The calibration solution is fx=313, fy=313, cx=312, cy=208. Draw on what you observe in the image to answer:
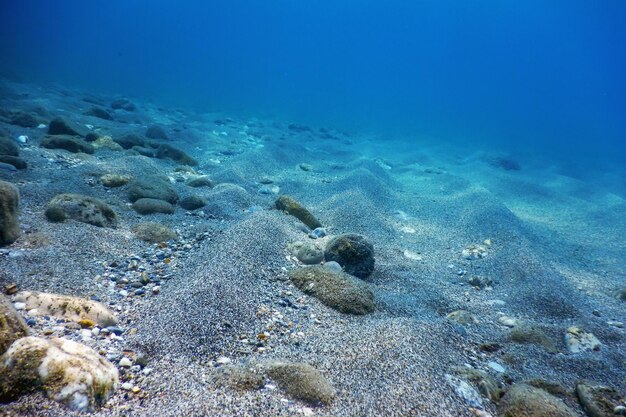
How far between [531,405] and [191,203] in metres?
6.29

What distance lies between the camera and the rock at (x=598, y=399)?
9.14 feet

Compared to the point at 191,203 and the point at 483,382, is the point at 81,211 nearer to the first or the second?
the point at 191,203

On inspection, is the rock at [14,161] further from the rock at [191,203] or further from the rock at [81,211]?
the rock at [191,203]

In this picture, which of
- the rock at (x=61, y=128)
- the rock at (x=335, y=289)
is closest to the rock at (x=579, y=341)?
the rock at (x=335, y=289)

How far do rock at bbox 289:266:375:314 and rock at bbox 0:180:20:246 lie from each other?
11.5ft

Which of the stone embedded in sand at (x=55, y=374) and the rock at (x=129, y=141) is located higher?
the stone embedded in sand at (x=55, y=374)

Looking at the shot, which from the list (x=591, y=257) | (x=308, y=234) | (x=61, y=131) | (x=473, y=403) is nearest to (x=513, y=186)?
(x=591, y=257)

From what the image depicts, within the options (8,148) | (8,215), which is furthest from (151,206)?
(8,148)

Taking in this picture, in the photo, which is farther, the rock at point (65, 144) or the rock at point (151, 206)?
the rock at point (65, 144)

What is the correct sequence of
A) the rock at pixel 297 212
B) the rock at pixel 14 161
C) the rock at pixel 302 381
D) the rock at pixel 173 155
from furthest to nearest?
the rock at pixel 173 155, the rock at pixel 297 212, the rock at pixel 14 161, the rock at pixel 302 381

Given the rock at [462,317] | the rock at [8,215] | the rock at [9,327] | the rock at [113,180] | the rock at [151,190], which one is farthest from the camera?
the rock at [113,180]

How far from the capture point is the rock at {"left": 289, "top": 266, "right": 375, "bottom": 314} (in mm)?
4004

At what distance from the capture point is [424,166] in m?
18.8

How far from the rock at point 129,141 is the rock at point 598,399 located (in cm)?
1223
